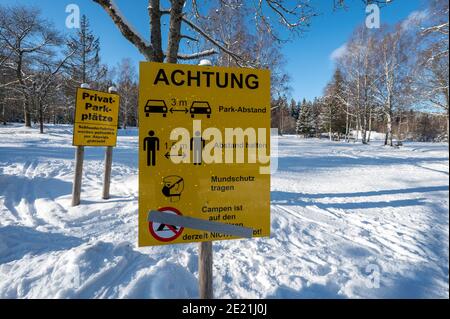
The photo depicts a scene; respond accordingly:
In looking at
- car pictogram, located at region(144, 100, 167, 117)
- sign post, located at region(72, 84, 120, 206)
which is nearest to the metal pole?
sign post, located at region(72, 84, 120, 206)

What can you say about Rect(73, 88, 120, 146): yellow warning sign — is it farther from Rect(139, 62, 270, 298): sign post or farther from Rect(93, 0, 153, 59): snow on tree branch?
Rect(139, 62, 270, 298): sign post

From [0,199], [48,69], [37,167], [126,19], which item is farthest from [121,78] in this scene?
[126,19]

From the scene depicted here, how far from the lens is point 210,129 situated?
172 centimetres

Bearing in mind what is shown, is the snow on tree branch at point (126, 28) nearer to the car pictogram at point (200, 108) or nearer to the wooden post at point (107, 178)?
the car pictogram at point (200, 108)

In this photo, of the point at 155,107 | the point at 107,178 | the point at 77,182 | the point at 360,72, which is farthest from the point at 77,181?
the point at 360,72

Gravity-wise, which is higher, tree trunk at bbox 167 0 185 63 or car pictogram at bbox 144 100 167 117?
tree trunk at bbox 167 0 185 63

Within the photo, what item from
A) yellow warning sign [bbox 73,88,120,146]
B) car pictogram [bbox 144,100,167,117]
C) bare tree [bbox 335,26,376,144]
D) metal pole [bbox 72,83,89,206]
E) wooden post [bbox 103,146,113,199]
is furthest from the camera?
bare tree [bbox 335,26,376,144]

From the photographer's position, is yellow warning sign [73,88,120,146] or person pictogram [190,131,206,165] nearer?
person pictogram [190,131,206,165]

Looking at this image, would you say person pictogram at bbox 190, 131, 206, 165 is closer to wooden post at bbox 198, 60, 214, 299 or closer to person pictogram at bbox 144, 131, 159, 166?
person pictogram at bbox 144, 131, 159, 166

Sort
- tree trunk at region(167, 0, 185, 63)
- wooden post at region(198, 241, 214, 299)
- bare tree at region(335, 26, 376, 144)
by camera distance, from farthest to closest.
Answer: bare tree at region(335, 26, 376, 144) < tree trunk at region(167, 0, 185, 63) < wooden post at region(198, 241, 214, 299)

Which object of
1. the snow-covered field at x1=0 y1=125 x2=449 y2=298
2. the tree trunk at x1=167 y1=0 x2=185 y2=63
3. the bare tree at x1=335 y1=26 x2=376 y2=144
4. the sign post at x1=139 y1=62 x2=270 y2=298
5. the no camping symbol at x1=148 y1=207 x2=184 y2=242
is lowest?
the snow-covered field at x1=0 y1=125 x2=449 y2=298

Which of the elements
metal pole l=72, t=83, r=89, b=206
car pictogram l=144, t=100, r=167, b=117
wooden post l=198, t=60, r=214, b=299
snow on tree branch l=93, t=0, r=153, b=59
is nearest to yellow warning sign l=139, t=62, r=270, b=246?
car pictogram l=144, t=100, r=167, b=117

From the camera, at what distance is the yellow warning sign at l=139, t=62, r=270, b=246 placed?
163cm

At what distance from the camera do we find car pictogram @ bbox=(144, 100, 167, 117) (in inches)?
63.2
